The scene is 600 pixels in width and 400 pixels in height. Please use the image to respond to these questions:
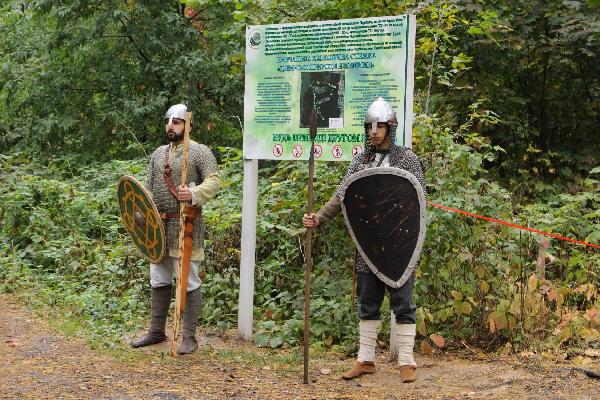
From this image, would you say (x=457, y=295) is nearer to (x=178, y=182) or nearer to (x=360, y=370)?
(x=360, y=370)

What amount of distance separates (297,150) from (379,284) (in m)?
1.47

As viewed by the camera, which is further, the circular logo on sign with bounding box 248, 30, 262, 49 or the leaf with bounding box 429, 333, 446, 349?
the circular logo on sign with bounding box 248, 30, 262, 49

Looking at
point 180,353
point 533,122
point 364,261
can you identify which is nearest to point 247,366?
point 180,353

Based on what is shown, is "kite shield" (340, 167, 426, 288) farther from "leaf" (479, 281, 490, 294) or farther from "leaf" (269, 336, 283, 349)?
"leaf" (269, 336, 283, 349)

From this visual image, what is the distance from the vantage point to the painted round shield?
20.4 feet

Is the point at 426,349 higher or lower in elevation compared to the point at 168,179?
lower

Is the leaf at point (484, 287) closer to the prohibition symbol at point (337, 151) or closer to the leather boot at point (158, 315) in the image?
the prohibition symbol at point (337, 151)

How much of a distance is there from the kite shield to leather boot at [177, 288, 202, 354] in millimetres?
1570

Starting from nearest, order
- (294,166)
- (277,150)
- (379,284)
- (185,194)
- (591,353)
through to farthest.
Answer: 1. (379,284)
2. (591,353)
3. (185,194)
4. (277,150)
5. (294,166)

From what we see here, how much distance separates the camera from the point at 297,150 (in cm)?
654

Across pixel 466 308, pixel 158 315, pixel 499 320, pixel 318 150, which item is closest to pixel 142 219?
pixel 158 315

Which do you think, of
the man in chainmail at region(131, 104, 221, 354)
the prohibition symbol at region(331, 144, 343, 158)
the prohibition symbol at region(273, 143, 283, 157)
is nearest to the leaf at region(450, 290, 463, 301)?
the prohibition symbol at region(331, 144, 343, 158)

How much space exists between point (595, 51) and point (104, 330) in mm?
7765

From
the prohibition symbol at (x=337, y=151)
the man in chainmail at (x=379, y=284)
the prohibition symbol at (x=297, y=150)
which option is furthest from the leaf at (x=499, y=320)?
the prohibition symbol at (x=297, y=150)
